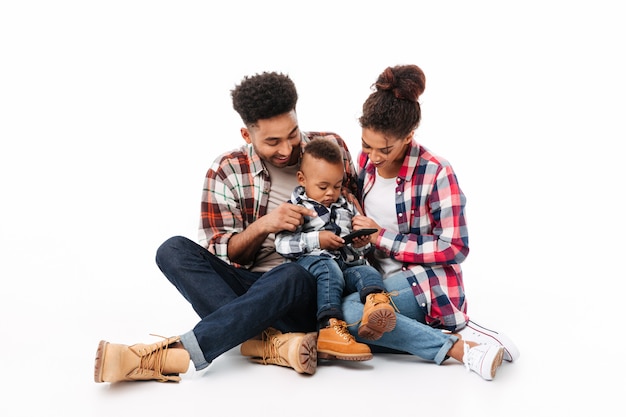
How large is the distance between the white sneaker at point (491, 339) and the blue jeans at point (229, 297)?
73cm

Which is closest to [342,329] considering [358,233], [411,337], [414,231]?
[411,337]

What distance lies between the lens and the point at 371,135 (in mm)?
3221

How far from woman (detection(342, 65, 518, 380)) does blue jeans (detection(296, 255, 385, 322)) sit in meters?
0.07

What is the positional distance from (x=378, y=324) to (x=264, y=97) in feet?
3.88

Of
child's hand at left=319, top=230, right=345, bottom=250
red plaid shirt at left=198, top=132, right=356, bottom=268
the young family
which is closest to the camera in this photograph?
the young family

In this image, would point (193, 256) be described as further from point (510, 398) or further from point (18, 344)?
point (510, 398)

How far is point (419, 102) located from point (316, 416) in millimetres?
1536

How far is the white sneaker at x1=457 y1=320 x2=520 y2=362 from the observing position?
3164 millimetres

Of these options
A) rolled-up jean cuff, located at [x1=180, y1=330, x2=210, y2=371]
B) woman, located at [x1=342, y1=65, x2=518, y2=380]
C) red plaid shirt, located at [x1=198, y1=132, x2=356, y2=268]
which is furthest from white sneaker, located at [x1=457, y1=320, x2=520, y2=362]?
rolled-up jean cuff, located at [x1=180, y1=330, x2=210, y2=371]

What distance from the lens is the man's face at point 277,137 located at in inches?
130

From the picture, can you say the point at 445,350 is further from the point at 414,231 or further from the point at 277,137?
the point at 277,137

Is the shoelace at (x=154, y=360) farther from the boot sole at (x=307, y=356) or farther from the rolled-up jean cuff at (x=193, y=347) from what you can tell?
the boot sole at (x=307, y=356)

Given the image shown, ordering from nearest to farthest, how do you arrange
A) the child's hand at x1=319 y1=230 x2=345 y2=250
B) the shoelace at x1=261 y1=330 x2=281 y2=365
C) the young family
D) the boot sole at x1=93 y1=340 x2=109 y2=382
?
the boot sole at x1=93 y1=340 x2=109 y2=382
the young family
the shoelace at x1=261 y1=330 x2=281 y2=365
the child's hand at x1=319 y1=230 x2=345 y2=250

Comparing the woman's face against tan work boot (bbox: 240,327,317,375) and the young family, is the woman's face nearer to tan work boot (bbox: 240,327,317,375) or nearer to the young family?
the young family
